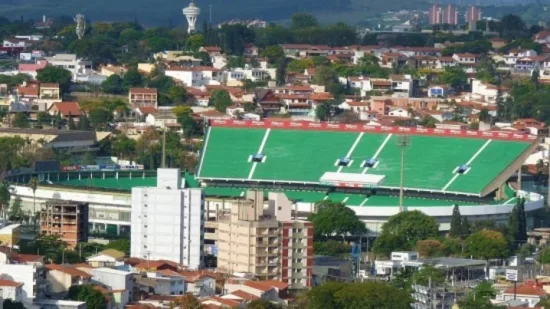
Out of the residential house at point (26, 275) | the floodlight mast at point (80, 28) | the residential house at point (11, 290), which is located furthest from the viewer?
the floodlight mast at point (80, 28)

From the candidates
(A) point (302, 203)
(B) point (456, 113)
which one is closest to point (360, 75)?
(B) point (456, 113)

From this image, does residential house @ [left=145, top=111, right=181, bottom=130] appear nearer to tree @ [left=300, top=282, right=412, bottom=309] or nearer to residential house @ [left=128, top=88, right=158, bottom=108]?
residential house @ [left=128, top=88, right=158, bottom=108]

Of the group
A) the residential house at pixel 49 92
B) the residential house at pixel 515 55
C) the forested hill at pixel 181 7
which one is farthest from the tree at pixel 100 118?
the forested hill at pixel 181 7

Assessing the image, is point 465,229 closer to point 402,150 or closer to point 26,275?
point 402,150

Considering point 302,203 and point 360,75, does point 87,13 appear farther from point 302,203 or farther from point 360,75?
point 302,203

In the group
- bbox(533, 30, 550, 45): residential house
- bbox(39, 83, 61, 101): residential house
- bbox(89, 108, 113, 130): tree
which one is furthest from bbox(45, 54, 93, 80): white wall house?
bbox(533, 30, 550, 45): residential house

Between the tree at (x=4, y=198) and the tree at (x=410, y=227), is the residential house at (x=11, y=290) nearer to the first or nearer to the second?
the tree at (x=410, y=227)

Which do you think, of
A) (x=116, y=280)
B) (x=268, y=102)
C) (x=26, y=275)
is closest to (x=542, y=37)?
(x=268, y=102)
